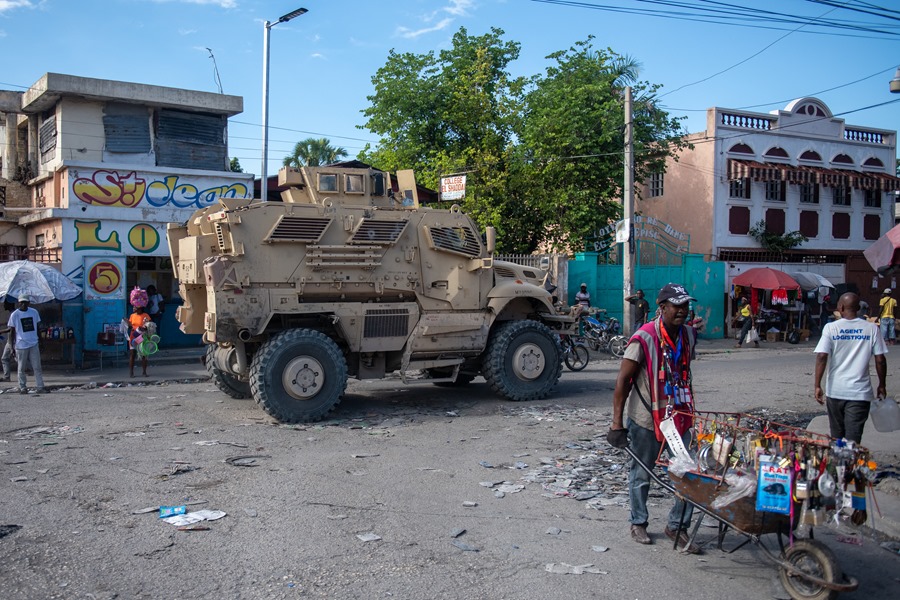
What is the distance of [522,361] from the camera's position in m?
11.2

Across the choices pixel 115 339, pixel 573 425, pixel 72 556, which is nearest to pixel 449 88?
pixel 115 339

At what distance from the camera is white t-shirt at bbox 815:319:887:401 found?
6578 mm

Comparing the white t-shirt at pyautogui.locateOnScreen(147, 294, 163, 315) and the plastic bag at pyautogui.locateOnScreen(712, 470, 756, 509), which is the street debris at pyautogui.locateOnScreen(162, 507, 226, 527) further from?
the white t-shirt at pyautogui.locateOnScreen(147, 294, 163, 315)

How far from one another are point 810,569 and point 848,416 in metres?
2.84

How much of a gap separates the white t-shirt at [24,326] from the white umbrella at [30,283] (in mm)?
1309

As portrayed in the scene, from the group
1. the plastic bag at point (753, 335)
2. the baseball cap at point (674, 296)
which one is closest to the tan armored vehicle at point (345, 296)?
the baseball cap at point (674, 296)

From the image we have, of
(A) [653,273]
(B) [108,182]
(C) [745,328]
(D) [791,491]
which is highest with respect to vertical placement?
(B) [108,182]

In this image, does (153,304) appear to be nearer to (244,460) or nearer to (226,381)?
(226,381)

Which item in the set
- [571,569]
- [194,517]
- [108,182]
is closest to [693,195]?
[108,182]

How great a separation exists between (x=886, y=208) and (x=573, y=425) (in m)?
27.4

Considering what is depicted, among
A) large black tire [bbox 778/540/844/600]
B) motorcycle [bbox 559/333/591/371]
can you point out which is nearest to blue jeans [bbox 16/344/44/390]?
motorcycle [bbox 559/333/591/371]

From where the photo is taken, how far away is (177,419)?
32.2ft

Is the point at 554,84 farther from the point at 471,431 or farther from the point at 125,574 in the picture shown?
the point at 125,574

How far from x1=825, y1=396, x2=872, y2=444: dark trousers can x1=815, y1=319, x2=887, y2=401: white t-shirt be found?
0.21 feet
